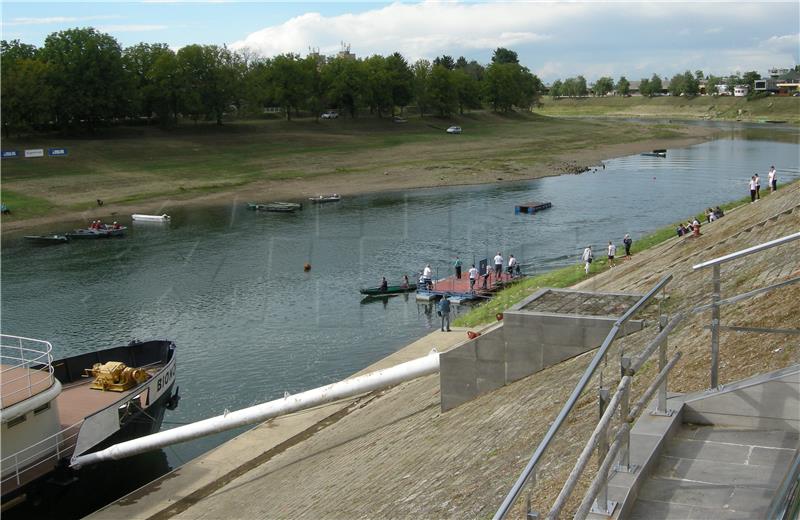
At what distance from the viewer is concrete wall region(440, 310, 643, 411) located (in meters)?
16.2

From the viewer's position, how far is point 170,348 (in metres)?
31.4

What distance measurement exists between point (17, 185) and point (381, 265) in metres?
48.9

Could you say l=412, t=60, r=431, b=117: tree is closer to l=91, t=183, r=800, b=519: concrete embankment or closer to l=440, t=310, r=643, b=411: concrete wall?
l=91, t=183, r=800, b=519: concrete embankment

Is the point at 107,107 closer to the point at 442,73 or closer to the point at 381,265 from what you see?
the point at 381,265

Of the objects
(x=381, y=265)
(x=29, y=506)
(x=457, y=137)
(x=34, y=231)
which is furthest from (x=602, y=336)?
(x=457, y=137)

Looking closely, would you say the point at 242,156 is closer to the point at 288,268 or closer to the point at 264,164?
the point at 264,164

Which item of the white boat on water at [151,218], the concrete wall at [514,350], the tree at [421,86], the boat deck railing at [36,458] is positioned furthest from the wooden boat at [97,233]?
the tree at [421,86]

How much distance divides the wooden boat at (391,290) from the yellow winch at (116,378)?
68.2 feet

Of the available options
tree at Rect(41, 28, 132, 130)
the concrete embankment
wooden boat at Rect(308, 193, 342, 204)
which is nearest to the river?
wooden boat at Rect(308, 193, 342, 204)

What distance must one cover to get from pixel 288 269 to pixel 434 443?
3949 cm

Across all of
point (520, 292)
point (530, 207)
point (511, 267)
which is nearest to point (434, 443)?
point (520, 292)

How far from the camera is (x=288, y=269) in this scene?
55.0 m

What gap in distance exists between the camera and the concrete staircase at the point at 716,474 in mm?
6629

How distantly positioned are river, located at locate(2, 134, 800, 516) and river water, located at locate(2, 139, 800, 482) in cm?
13
